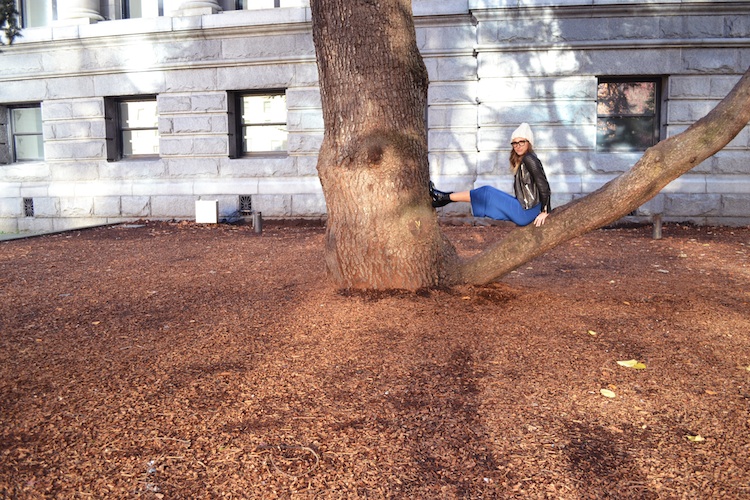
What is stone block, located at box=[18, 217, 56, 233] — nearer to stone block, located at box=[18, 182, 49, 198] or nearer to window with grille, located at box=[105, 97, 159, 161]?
stone block, located at box=[18, 182, 49, 198]

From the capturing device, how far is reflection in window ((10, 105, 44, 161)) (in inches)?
615

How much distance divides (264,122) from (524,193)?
10007 millimetres

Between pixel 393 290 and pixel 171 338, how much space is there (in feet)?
6.46

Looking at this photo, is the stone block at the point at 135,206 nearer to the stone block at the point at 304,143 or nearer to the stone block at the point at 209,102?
the stone block at the point at 209,102

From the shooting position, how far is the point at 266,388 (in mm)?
3648

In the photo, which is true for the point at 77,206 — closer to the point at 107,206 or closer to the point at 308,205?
the point at 107,206

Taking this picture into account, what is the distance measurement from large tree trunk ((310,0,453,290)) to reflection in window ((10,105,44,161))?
1298 centimetres

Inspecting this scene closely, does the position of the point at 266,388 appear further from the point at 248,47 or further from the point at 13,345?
the point at 248,47

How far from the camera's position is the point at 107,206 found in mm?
14578

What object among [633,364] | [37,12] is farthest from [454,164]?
[37,12]

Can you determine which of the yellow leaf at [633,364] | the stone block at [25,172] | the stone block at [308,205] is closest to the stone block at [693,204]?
the stone block at [308,205]

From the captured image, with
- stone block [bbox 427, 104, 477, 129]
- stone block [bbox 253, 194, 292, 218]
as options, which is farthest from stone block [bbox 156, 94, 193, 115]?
stone block [bbox 427, 104, 477, 129]

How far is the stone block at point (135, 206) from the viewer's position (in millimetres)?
14273

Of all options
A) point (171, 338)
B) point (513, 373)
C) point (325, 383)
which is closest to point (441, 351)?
point (513, 373)
